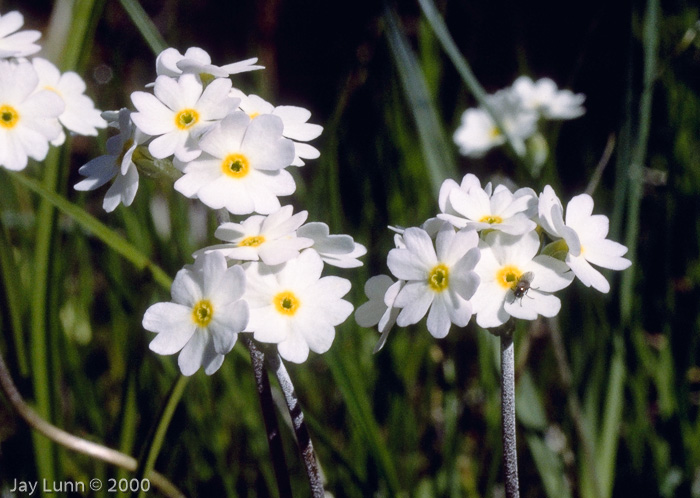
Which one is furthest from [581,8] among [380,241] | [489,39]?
[380,241]

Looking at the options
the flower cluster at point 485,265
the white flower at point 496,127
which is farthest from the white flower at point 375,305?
the white flower at point 496,127

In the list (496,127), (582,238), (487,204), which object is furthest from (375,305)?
(496,127)

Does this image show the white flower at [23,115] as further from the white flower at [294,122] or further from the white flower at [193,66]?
the white flower at [294,122]

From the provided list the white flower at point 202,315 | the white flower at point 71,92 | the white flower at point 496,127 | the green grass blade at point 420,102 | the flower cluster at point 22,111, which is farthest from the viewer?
the white flower at point 496,127

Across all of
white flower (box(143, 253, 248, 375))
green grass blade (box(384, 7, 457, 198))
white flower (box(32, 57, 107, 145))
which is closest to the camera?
white flower (box(143, 253, 248, 375))

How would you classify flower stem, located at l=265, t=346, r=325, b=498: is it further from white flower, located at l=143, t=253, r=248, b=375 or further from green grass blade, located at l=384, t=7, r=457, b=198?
green grass blade, located at l=384, t=7, r=457, b=198

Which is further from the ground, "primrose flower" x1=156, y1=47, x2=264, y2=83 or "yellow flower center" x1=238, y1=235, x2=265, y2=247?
"primrose flower" x1=156, y1=47, x2=264, y2=83

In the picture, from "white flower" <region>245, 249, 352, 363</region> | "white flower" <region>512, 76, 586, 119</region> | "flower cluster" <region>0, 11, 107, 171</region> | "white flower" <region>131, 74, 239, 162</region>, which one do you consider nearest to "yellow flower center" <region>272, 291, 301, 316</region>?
"white flower" <region>245, 249, 352, 363</region>

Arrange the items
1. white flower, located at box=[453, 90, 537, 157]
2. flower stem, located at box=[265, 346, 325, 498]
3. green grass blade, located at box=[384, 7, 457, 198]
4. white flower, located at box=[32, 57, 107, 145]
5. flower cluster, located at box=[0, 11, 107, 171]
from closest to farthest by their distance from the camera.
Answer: flower stem, located at box=[265, 346, 325, 498] → flower cluster, located at box=[0, 11, 107, 171] → white flower, located at box=[32, 57, 107, 145] → green grass blade, located at box=[384, 7, 457, 198] → white flower, located at box=[453, 90, 537, 157]
